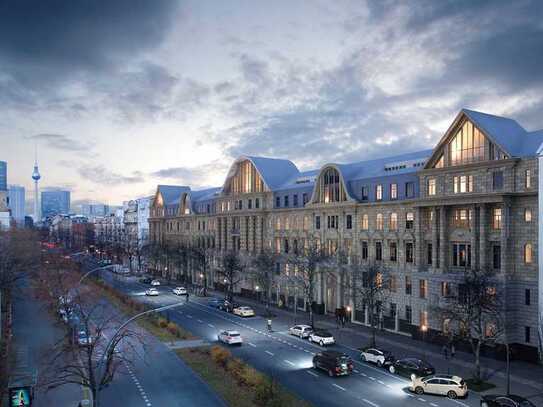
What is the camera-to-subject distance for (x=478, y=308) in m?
41.4

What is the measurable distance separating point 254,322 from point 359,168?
86.6 feet

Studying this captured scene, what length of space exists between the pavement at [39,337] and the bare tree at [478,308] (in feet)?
105

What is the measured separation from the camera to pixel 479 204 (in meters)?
47.1

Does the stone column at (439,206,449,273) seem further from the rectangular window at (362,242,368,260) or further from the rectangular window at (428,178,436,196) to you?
the rectangular window at (362,242,368,260)

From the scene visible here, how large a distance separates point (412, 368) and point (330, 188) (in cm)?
3388

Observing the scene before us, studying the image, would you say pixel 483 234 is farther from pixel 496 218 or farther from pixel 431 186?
pixel 431 186

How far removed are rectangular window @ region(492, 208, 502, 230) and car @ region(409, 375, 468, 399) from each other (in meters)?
17.2

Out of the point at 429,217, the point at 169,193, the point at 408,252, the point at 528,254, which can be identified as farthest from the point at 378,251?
the point at 169,193

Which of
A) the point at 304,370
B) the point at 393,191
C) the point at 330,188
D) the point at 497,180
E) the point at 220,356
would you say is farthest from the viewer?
the point at 330,188

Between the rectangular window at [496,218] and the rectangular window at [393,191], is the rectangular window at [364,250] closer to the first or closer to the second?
the rectangular window at [393,191]

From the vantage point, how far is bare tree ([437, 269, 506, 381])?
136ft

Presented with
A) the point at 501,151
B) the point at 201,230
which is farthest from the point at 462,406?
the point at 201,230

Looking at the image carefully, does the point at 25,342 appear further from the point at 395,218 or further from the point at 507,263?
the point at 507,263

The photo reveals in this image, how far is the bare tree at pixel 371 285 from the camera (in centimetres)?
5391
